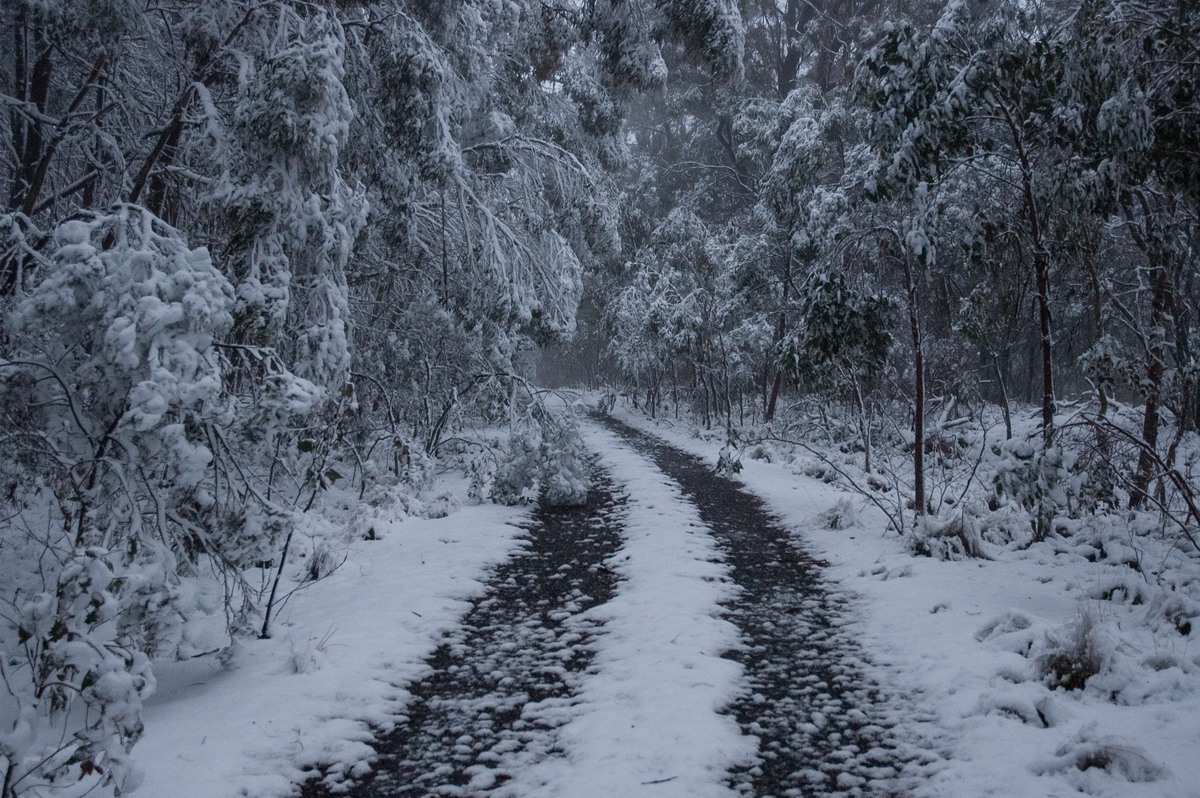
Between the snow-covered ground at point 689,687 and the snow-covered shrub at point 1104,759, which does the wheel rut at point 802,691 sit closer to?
the snow-covered ground at point 689,687

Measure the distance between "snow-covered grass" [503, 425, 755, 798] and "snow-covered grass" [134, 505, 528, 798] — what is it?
0.99 meters

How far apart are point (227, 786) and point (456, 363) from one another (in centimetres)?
949

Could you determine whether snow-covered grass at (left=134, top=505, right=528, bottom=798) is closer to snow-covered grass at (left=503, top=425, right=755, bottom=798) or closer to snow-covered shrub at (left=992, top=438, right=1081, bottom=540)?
snow-covered grass at (left=503, top=425, right=755, bottom=798)

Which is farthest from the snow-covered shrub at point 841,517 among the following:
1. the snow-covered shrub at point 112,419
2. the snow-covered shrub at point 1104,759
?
the snow-covered shrub at point 112,419

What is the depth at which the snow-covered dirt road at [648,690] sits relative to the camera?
300 cm

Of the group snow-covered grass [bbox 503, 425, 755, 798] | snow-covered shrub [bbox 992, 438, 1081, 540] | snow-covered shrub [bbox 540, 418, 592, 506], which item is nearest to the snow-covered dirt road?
snow-covered grass [bbox 503, 425, 755, 798]

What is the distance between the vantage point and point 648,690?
375 centimetres

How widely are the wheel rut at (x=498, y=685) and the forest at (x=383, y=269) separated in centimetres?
114

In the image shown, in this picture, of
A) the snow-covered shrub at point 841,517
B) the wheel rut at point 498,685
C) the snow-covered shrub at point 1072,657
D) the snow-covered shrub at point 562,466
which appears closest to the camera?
the wheel rut at point 498,685

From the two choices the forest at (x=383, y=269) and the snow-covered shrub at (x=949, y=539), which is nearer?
the forest at (x=383, y=269)

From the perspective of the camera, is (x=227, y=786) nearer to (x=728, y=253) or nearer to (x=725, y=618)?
(x=725, y=618)

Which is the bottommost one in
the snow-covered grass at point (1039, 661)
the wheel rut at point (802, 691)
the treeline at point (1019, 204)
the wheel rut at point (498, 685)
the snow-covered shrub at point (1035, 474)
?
the wheel rut at point (498, 685)

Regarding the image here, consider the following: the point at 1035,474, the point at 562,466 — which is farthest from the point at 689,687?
the point at 562,466

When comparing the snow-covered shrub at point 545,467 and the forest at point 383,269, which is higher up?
the forest at point 383,269
